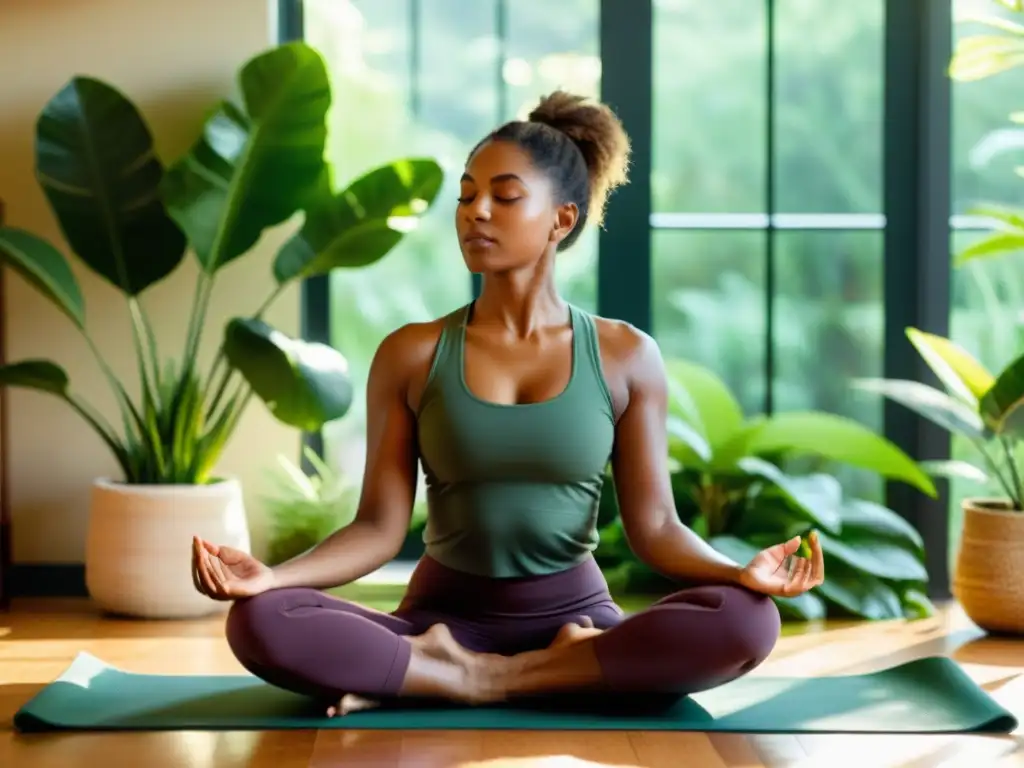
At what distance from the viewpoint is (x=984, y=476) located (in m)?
3.79

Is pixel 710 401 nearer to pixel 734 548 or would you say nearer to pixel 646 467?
pixel 734 548

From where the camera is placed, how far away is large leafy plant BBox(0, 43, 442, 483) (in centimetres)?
386

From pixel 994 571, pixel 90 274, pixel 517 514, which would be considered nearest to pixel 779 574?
pixel 517 514

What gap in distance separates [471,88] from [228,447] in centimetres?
116

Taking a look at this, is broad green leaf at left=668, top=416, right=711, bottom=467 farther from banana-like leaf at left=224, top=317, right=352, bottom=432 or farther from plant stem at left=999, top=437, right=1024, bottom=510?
banana-like leaf at left=224, top=317, right=352, bottom=432

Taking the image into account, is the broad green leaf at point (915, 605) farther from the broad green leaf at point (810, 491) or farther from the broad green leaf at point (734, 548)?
the broad green leaf at point (734, 548)

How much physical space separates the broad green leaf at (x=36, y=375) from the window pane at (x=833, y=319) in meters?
1.88

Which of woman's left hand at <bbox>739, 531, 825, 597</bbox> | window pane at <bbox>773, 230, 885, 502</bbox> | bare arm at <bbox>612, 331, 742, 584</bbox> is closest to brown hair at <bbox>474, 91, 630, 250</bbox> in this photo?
bare arm at <bbox>612, 331, 742, 584</bbox>

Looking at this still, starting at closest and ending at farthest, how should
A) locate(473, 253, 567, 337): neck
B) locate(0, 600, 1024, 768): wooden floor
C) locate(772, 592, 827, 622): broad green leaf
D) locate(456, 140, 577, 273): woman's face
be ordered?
locate(0, 600, 1024, 768): wooden floor, locate(456, 140, 577, 273): woman's face, locate(473, 253, 567, 337): neck, locate(772, 592, 827, 622): broad green leaf

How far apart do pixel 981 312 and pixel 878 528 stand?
74cm

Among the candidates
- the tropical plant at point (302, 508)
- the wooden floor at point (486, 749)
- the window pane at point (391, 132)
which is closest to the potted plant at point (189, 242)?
the tropical plant at point (302, 508)

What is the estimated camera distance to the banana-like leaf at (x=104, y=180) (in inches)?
154

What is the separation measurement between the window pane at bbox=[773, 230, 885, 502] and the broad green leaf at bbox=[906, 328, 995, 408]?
0.59m

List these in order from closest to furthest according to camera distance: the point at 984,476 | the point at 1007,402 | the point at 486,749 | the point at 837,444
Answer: the point at 486,749 < the point at 1007,402 < the point at 984,476 < the point at 837,444
